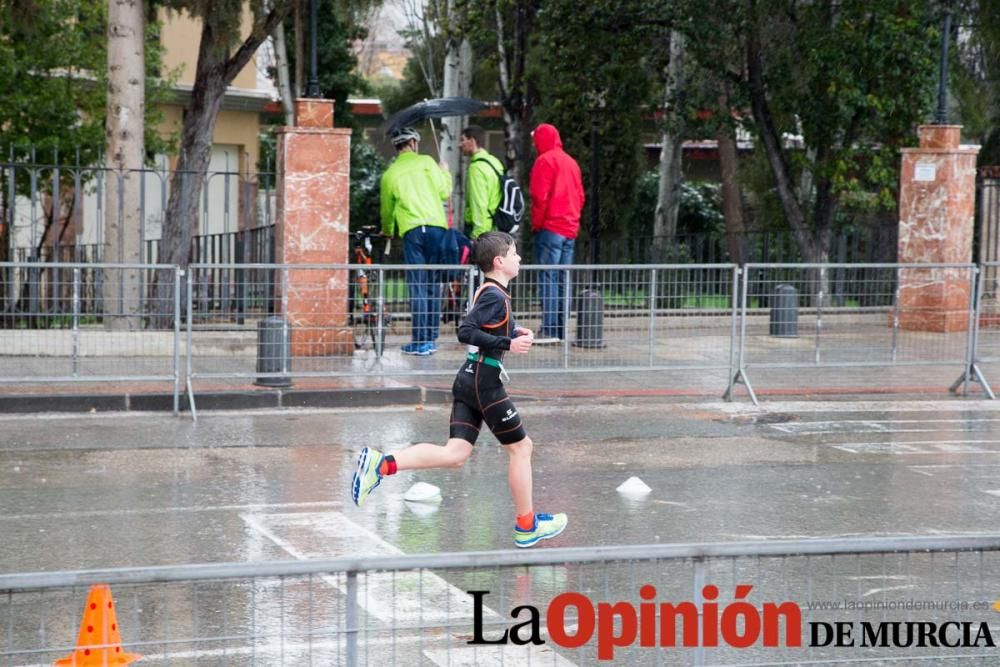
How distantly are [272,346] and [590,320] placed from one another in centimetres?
348

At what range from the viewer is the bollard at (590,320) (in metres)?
14.1

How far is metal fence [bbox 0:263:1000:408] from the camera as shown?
43.5 feet

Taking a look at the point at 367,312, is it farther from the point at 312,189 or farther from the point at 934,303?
the point at 934,303

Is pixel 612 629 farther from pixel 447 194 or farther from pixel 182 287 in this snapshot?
pixel 447 194

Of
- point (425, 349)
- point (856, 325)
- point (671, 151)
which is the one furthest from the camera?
point (671, 151)

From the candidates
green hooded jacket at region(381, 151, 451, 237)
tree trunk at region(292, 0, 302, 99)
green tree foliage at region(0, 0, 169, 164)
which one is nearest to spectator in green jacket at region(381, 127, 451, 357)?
green hooded jacket at region(381, 151, 451, 237)

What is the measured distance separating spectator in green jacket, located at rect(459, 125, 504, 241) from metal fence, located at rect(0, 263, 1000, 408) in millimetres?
1249

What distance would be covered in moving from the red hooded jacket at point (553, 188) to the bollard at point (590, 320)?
1497 millimetres

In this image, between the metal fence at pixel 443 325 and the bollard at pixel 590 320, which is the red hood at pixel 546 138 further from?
the bollard at pixel 590 320

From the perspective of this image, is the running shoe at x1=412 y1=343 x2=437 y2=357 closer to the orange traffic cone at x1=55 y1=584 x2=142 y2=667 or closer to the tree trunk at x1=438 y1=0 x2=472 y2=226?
the orange traffic cone at x1=55 y1=584 x2=142 y2=667

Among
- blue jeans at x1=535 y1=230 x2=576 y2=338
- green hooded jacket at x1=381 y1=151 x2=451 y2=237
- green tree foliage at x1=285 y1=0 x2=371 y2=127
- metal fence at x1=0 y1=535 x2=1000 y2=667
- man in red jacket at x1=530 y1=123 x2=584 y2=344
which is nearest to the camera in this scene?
metal fence at x1=0 y1=535 x2=1000 y2=667

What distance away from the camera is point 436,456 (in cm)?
814

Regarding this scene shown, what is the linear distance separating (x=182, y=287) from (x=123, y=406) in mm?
1666

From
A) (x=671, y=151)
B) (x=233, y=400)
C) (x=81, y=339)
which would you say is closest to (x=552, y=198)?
(x=233, y=400)
